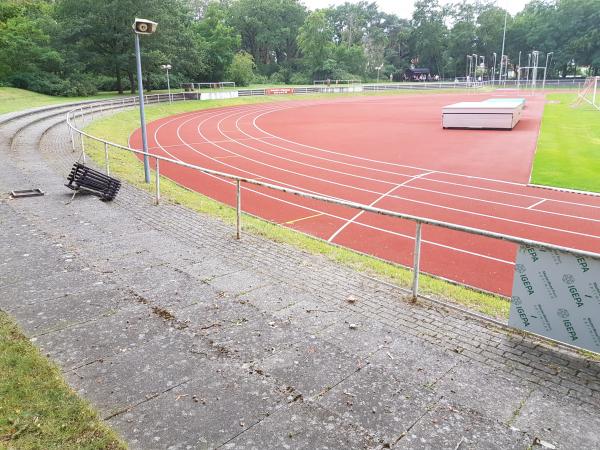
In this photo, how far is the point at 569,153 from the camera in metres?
22.9

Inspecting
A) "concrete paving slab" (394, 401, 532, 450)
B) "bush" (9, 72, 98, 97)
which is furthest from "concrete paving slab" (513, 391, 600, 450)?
"bush" (9, 72, 98, 97)

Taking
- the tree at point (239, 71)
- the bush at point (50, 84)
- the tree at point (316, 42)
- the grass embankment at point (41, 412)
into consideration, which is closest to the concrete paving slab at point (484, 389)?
the grass embankment at point (41, 412)

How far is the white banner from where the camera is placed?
5.09 meters

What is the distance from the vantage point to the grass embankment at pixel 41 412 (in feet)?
12.6

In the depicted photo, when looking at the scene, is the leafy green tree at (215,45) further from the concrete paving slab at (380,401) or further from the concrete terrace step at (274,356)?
the concrete paving slab at (380,401)

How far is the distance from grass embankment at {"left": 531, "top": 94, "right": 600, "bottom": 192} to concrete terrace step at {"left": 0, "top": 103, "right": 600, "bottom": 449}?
1290cm

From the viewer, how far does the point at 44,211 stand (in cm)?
1086

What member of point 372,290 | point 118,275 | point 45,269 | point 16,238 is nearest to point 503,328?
point 372,290

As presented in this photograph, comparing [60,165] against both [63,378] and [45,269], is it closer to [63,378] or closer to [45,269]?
[45,269]

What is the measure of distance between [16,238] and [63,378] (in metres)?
5.19

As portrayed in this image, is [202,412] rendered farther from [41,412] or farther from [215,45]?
[215,45]

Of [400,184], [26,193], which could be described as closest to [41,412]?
[26,193]

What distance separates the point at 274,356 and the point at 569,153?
22.0 m

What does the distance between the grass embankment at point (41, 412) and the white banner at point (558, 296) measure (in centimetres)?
432
